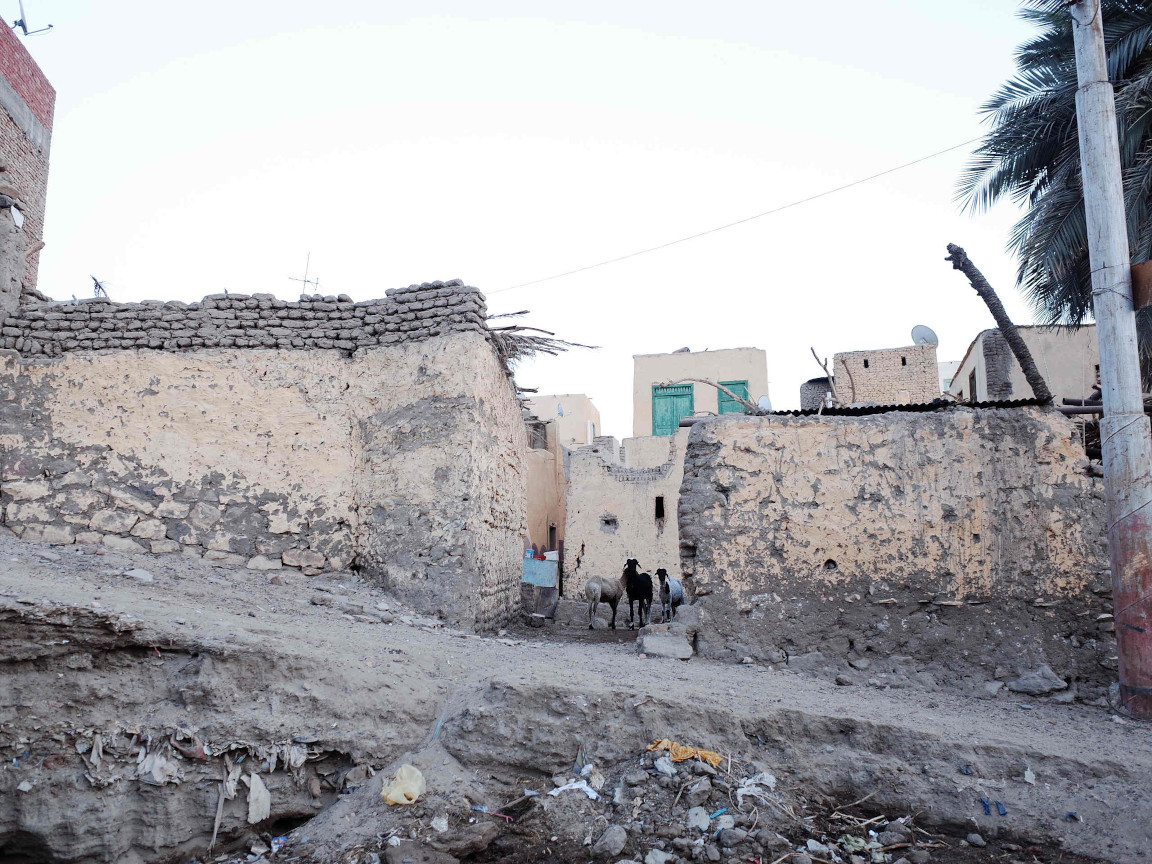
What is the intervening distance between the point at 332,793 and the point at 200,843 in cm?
69

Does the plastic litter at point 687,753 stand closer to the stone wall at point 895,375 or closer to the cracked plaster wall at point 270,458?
the cracked plaster wall at point 270,458

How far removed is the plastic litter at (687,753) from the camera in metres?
4.29

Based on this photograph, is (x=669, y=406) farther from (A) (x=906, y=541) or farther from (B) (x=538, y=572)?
(A) (x=906, y=541)

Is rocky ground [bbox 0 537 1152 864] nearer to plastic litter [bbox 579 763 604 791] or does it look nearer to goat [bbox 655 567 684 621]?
plastic litter [bbox 579 763 604 791]

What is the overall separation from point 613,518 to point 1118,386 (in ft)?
38.4

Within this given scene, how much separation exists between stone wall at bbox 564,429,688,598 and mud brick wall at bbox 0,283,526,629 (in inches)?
343

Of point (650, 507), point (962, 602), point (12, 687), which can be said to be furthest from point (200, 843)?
point (650, 507)

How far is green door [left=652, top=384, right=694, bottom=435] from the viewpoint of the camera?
24.1m

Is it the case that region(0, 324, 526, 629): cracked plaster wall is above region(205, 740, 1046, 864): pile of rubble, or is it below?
above

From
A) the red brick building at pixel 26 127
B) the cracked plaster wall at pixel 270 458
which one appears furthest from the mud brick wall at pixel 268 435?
the red brick building at pixel 26 127

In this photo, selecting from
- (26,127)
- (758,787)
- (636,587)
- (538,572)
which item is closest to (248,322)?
(538,572)

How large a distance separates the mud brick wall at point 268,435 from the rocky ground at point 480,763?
1.97m

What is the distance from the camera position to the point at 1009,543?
562cm

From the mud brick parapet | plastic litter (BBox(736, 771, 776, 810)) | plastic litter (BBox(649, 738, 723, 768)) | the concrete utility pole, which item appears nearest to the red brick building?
the mud brick parapet
